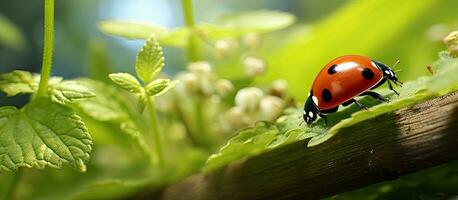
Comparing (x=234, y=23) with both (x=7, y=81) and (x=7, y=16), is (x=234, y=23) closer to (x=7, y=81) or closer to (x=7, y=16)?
(x=7, y=81)

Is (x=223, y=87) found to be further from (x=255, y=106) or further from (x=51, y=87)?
(x=51, y=87)

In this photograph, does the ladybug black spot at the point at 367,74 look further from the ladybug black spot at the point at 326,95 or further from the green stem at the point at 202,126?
the green stem at the point at 202,126

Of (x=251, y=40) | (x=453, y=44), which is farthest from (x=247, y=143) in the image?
(x=251, y=40)

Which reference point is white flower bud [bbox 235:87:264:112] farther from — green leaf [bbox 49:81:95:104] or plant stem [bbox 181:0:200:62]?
green leaf [bbox 49:81:95:104]

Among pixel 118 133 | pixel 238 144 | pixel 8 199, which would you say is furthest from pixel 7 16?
pixel 238 144

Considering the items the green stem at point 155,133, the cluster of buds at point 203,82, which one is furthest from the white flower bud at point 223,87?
the green stem at point 155,133

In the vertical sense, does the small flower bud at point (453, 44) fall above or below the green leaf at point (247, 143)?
above
